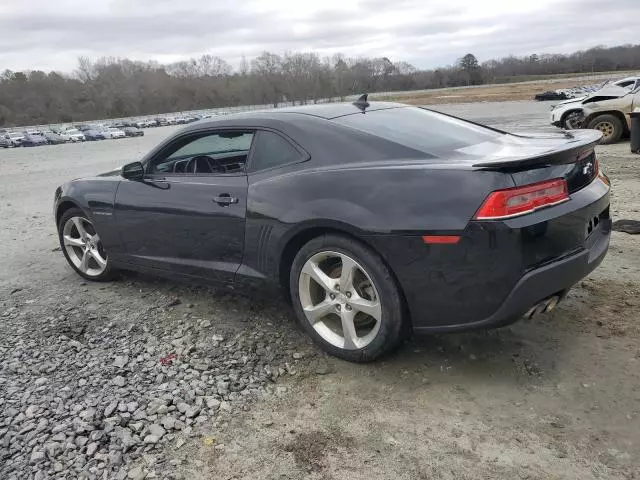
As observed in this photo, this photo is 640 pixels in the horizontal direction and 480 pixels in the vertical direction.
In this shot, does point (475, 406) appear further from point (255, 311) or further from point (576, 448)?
point (255, 311)

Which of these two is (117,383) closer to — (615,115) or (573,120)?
(615,115)

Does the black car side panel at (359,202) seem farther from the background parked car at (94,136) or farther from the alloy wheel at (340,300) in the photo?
the background parked car at (94,136)

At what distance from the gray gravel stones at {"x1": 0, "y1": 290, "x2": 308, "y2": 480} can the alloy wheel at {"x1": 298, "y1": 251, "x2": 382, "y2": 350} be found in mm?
332

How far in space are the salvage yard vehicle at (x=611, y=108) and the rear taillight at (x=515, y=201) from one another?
11384mm

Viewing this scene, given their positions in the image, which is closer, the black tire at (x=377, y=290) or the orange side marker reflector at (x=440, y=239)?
the orange side marker reflector at (x=440, y=239)

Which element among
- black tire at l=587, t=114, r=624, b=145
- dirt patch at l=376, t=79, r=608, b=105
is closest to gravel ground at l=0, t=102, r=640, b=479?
black tire at l=587, t=114, r=624, b=145

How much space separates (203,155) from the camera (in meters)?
4.30

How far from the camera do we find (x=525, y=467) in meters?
2.34

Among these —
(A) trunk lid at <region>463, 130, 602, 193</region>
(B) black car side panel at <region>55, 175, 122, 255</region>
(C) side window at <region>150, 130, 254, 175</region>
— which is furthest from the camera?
(B) black car side panel at <region>55, 175, 122, 255</region>

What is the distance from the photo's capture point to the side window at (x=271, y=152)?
3467 mm

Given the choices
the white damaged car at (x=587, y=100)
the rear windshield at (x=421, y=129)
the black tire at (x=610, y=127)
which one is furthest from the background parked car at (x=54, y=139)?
the rear windshield at (x=421, y=129)

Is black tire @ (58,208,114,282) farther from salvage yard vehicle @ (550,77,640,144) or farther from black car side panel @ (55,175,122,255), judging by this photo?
salvage yard vehicle @ (550,77,640,144)

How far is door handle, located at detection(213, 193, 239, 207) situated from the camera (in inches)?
143

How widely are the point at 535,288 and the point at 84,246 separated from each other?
395 centimetres
